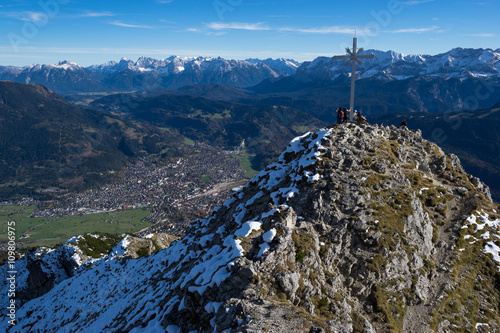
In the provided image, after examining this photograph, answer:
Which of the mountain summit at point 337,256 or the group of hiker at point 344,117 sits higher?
the group of hiker at point 344,117

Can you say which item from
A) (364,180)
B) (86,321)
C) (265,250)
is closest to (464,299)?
(364,180)

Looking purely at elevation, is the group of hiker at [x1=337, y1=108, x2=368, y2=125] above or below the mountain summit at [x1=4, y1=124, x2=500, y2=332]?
above

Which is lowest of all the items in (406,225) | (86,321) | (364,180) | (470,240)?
(86,321)

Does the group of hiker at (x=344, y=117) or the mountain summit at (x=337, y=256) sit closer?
the mountain summit at (x=337, y=256)

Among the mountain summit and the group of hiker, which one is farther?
the group of hiker

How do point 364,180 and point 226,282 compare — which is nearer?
point 226,282

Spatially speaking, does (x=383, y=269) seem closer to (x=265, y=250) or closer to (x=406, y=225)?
(x=406, y=225)

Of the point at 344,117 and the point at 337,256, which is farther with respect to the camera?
A: the point at 344,117

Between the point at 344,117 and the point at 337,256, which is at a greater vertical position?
the point at 344,117
